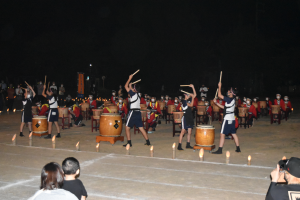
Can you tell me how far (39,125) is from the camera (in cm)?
1168

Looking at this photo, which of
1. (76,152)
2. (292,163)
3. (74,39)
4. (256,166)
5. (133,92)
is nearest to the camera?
(292,163)

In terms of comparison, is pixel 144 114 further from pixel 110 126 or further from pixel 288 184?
pixel 288 184

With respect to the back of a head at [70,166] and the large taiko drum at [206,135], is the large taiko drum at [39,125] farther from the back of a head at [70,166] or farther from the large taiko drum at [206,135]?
the back of a head at [70,166]

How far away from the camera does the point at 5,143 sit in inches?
410

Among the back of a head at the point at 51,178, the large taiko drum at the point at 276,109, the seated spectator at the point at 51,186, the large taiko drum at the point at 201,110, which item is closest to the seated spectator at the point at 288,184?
the seated spectator at the point at 51,186

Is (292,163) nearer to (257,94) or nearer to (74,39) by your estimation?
(257,94)

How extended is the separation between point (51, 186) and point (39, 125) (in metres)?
9.29

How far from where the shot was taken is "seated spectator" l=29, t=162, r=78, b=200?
9.36 feet

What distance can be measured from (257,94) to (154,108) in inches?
1213

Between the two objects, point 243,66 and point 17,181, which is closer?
point 17,181

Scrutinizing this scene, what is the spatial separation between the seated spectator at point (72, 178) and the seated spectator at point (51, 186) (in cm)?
58

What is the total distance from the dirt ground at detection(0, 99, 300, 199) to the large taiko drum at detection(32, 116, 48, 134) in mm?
313

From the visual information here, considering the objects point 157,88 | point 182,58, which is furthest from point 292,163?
point 157,88

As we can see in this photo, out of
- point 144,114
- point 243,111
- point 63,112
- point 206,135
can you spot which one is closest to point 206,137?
point 206,135
